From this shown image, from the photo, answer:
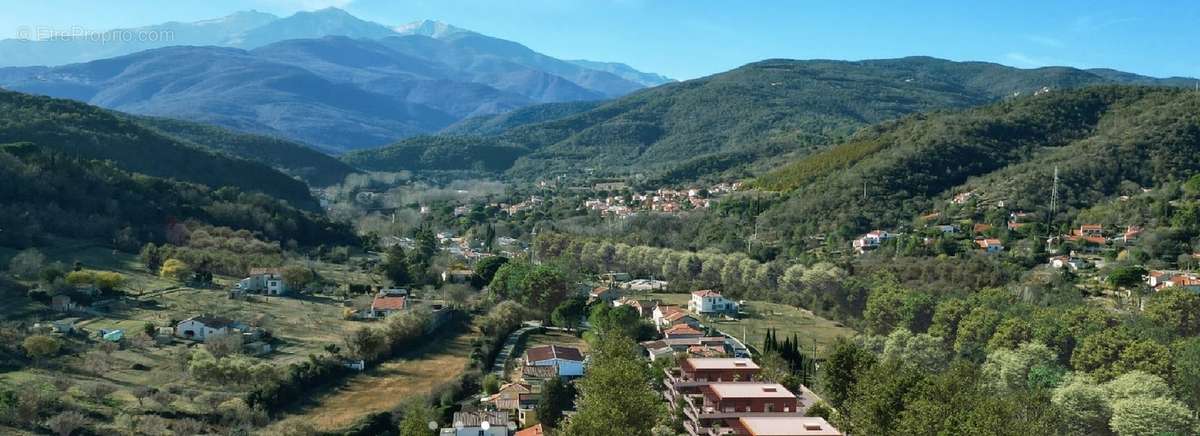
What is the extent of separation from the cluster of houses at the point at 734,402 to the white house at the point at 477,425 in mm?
6398

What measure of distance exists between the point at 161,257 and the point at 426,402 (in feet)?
87.7

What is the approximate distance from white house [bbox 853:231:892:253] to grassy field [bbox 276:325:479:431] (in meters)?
32.0

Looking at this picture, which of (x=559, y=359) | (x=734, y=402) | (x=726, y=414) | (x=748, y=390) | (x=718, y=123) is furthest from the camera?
(x=718, y=123)

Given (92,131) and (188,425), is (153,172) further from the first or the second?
(188,425)

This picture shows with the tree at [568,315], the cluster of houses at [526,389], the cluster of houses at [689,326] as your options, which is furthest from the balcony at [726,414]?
the tree at [568,315]

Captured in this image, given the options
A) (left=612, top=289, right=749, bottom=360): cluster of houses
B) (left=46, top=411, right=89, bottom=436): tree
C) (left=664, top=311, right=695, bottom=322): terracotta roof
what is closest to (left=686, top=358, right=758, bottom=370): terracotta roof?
(left=612, top=289, right=749, bottom=360): cluster of houses

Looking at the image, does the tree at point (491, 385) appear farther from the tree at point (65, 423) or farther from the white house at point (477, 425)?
the tree at point (65, 423)

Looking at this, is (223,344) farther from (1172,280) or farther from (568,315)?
(1172,280)

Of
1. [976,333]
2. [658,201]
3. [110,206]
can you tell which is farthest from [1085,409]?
[658,201]

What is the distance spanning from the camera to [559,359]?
39.6 meters

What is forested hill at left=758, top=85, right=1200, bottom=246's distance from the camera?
73.8m

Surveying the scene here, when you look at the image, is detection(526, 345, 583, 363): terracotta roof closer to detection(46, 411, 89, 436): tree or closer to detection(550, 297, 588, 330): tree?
detection(550, 297, 588, 330): tree

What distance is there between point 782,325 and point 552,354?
1680cm

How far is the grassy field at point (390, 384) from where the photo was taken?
111ft
